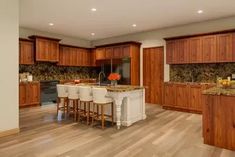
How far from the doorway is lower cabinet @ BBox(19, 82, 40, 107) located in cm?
430

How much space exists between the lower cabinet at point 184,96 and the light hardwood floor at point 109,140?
85 cm

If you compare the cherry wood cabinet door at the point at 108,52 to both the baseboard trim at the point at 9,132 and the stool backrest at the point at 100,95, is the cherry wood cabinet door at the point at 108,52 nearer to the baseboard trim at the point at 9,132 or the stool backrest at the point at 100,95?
the stool backrest at the point at 100,95

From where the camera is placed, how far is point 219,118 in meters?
3.14

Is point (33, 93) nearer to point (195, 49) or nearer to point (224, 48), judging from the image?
point (195, 49)

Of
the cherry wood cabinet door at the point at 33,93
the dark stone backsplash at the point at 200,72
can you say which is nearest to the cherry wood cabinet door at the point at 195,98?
the dark stone backsplash at the point at 200,72

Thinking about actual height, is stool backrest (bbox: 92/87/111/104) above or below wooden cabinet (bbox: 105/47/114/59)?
below

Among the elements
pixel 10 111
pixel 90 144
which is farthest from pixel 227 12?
pixel 10 111

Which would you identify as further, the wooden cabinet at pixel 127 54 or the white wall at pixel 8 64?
the wooden cabinet at pixel 127 54

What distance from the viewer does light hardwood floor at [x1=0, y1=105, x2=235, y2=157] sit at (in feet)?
9.66

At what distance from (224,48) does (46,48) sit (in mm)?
6294

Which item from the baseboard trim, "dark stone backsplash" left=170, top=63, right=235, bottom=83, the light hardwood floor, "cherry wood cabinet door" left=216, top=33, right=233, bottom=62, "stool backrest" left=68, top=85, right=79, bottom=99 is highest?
"cherry wood cabinet door" left=216, top=33, right=233, bottom=62

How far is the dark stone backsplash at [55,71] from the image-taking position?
293 inches

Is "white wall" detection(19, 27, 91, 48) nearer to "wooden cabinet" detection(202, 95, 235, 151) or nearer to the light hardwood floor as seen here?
the light hardwood floor

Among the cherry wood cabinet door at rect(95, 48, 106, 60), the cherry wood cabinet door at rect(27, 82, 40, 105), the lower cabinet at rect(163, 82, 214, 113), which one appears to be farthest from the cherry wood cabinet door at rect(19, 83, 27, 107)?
the lower cabinet at rect(163, 82, 214, 113)
